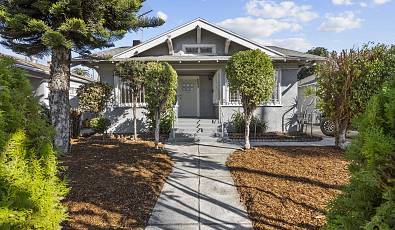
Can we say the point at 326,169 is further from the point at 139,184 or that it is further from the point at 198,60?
the point at 198,60

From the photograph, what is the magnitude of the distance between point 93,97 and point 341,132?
9.50 metres

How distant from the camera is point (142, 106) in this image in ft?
47.3

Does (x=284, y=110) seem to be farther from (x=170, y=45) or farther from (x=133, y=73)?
(x=133, y=73)

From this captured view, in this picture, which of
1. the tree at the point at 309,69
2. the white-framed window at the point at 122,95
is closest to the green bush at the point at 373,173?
the tree at the point at 309,69

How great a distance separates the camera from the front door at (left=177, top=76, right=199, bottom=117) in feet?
56.3

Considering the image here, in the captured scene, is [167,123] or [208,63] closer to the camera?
[167,123]

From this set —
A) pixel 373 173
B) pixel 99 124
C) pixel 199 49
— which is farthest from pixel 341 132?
pixel 373 173

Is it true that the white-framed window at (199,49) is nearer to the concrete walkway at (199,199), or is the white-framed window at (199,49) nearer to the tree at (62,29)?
the tree at (62,29)

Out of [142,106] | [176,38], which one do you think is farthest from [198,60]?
[142,106]

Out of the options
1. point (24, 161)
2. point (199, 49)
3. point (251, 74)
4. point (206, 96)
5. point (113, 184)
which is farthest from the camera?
point (206, 96)

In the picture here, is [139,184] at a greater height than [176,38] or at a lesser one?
lesser

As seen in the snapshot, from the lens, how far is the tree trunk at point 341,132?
10.6 meters

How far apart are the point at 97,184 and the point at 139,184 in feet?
2.85

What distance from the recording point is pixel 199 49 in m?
15.1
